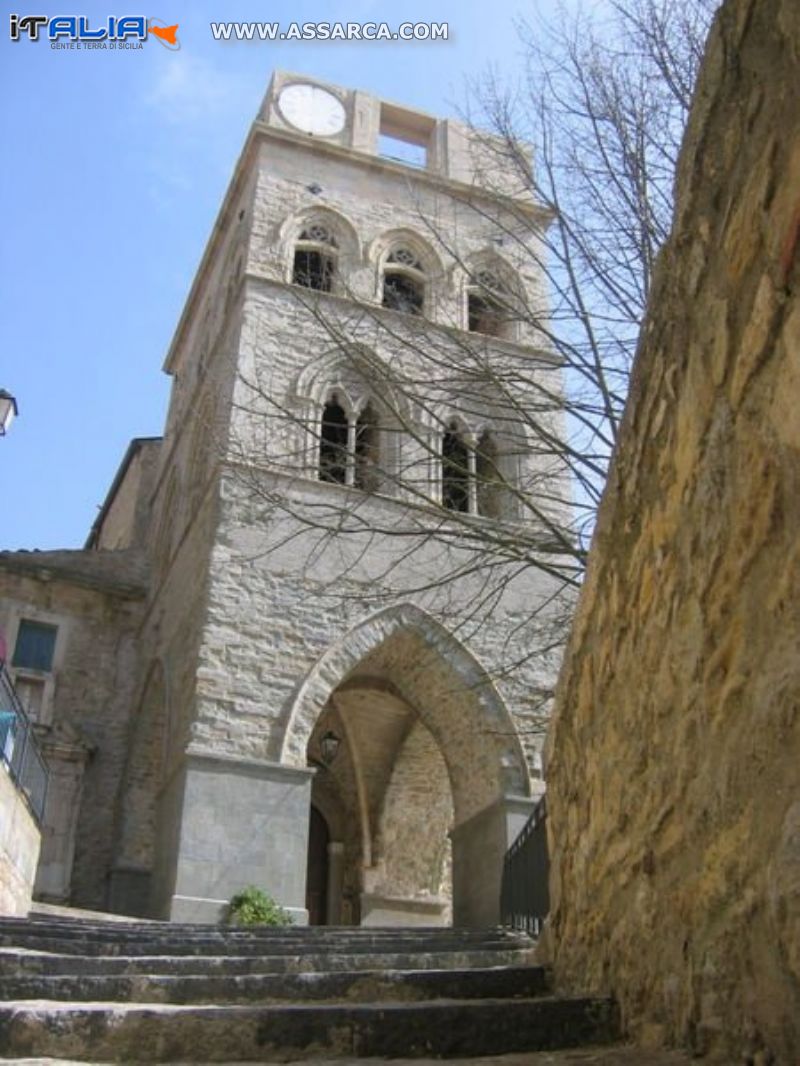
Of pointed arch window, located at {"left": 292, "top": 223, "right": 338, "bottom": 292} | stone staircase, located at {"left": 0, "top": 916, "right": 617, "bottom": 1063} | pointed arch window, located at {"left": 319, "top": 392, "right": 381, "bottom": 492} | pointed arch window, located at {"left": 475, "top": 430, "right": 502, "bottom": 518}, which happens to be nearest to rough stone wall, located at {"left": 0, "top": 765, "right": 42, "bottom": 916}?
stone staircase, located at {"left": 0, "top": 916, "right": 617, "bottom": 1063}

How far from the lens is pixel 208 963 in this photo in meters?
3.94

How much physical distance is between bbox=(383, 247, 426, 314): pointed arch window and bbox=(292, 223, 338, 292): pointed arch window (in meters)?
0.92

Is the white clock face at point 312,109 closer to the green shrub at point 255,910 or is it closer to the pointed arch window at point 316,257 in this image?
the pointed arch window at point 316,257

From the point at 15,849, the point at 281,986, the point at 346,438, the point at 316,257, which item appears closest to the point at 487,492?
the point at 346,438

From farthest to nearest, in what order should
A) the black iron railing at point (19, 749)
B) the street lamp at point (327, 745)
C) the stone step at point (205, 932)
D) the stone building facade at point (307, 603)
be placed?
1. the street lamp at point (327, 745)
2. the stone building facade at point (307, 603)
3. the black iron railing at point (19, 749)
4. the stone step at point (205, 932)

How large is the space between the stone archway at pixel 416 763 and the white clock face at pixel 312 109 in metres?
9.90

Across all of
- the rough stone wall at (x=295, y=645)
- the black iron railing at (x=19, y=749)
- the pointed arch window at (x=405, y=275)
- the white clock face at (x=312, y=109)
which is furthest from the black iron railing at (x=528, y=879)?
the white clock face at (x=312, y=109)

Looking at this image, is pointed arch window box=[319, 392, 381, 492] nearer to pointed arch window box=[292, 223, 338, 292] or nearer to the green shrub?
pointed arch window box=[292, 223, 338, 292]

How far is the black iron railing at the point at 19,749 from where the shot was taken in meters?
7.62

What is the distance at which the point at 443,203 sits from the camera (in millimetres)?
18484

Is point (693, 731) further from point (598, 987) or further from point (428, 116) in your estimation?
point (428, 116)

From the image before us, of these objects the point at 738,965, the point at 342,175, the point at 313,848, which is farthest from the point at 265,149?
the point at 738,965

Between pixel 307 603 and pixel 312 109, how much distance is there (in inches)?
410

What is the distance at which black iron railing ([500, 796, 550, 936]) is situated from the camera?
785 centimetres
